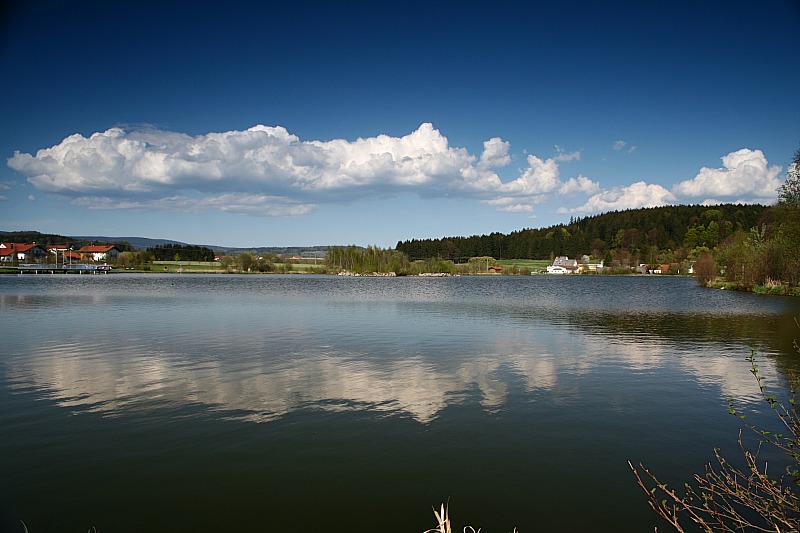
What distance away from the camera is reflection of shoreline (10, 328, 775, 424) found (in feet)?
39.1

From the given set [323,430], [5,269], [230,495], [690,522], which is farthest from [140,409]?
[5,269]

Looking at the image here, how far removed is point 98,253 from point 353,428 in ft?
672

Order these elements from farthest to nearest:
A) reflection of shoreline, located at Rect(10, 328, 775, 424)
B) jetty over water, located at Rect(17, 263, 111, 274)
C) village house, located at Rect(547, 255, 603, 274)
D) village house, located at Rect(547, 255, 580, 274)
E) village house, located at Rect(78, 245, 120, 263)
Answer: village house, located at Rect(547, 255, 580, 274) < village house, located at Rect(547, 255, 603, 274) < village house, located at Rect(78, 245, 120, 263) < jetty over water, located at Rect(17, 263, 111, 274) < reflection of shoreline, located at Rect(10, 328, 775, 424)

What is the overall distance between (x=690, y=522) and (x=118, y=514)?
778cm

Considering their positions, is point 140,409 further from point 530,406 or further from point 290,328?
point 290,328

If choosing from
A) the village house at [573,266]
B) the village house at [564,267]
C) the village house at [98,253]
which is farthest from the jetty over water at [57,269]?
the village house at [573,266]

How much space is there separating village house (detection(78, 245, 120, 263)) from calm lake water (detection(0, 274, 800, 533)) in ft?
590

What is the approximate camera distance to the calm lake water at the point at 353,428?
280 inches

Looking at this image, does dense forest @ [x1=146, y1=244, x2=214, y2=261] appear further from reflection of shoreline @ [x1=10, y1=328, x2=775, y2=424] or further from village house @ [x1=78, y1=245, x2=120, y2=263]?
reflection of shoreline @ [x1=10, y1=328, x2=775, y2=424]

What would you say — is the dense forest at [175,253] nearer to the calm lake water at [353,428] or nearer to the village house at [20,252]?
the village house at [20,252]

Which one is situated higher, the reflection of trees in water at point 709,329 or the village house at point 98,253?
the village house at point 98,253

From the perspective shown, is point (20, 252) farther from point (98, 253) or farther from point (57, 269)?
point (57, 269)

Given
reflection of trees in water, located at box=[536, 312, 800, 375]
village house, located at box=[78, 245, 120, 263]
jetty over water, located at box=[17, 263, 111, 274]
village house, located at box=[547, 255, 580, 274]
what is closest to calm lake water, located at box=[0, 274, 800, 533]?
reflection of trees in water, located at box=[536, 312, 800, 375]

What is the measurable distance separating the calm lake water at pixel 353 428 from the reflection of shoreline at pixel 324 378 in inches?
3.1
